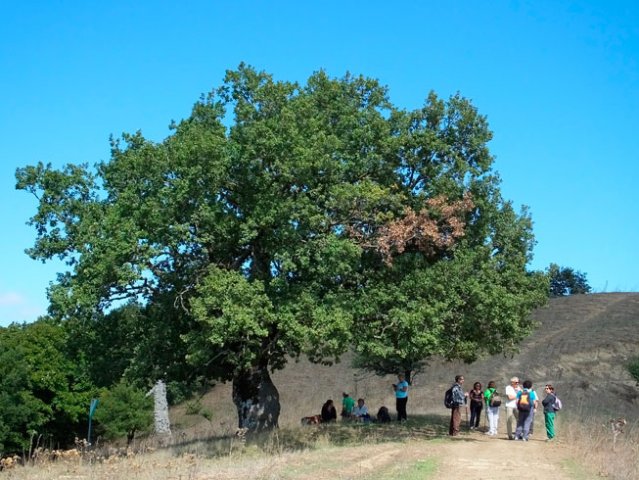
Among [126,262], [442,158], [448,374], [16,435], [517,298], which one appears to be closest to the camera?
[126,262]

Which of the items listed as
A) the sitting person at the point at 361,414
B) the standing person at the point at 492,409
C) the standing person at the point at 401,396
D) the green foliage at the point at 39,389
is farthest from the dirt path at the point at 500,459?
the green foliage at the point at 39,389

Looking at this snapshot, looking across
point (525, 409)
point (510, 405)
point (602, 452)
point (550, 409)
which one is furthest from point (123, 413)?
point (602, 452)

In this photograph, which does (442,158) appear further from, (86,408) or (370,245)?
(86,408)

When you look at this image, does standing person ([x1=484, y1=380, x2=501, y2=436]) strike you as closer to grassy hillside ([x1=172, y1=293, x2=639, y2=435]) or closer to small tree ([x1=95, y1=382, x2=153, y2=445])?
grassy hillside ([x1=172, y1=293, x2=639, y2=435])

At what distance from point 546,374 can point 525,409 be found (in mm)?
30024

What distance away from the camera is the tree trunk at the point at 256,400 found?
20.6m

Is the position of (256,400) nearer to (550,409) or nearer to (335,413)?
(335,413)

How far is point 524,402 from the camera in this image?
724 inches

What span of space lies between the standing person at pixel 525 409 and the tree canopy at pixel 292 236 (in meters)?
2.00

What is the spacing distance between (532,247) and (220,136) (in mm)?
11098

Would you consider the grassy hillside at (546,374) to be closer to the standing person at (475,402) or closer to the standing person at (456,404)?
the standing person at (475,402)

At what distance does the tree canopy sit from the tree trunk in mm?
48

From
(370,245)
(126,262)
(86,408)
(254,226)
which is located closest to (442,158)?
(370,245)

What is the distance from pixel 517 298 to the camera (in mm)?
19562
